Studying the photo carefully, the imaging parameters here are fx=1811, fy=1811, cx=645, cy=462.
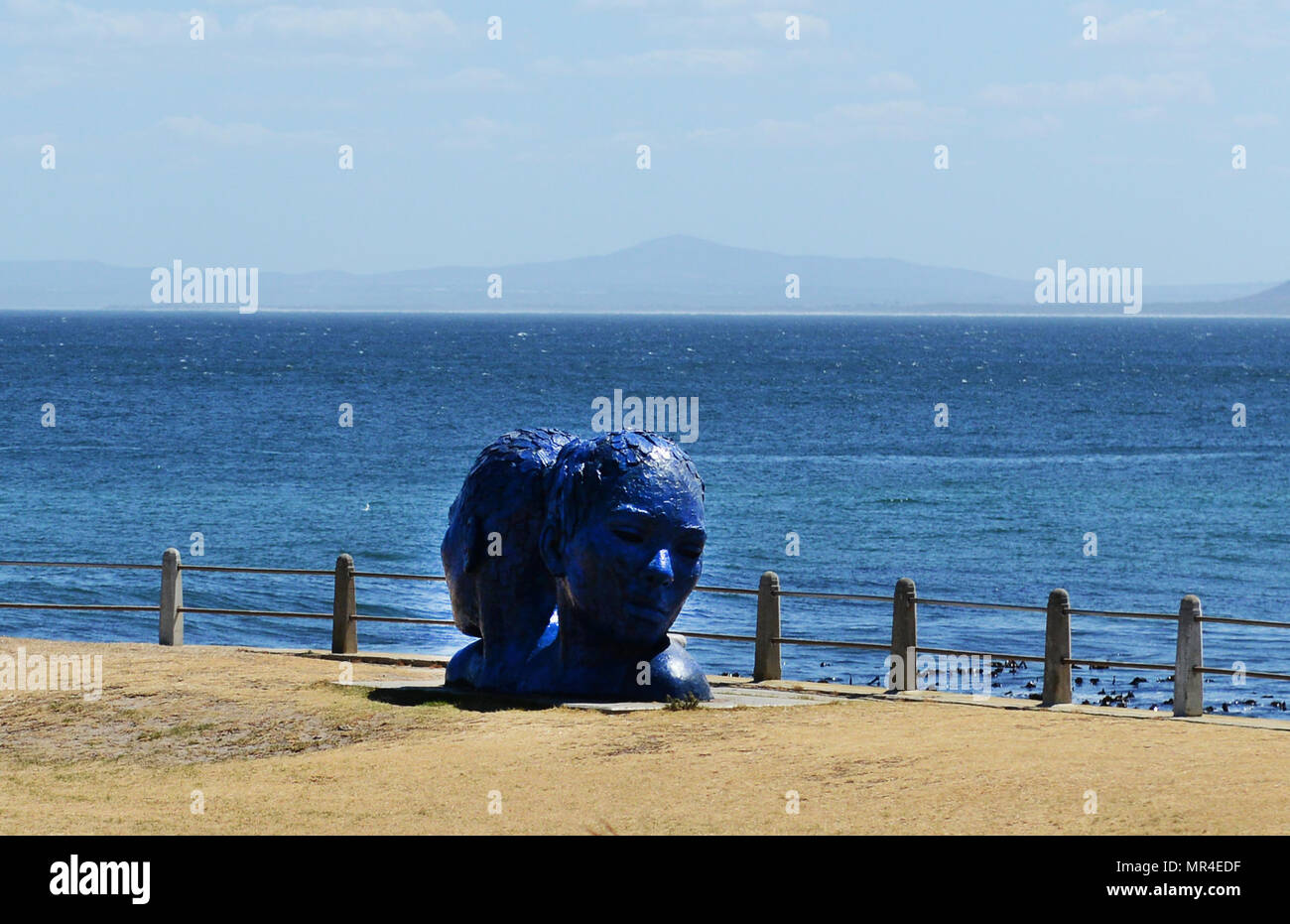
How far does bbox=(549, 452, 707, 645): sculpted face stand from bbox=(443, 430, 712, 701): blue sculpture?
0.01m

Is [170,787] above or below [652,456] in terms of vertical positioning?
below

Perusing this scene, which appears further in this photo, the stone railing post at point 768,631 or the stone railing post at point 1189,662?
the stone railing post at point 768,631

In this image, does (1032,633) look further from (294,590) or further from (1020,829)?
(1020,829)

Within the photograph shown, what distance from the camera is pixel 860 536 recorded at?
43.8 metres

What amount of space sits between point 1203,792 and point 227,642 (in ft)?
65.9

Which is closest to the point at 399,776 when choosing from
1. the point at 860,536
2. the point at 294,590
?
the point at 294,590

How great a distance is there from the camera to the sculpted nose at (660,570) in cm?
1468

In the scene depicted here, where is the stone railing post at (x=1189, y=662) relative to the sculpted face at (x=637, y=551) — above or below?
below

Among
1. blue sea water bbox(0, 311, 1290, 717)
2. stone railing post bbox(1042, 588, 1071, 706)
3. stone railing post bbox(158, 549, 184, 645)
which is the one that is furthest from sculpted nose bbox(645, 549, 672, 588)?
blue sea water bbox(0, 311, 1290, 717)

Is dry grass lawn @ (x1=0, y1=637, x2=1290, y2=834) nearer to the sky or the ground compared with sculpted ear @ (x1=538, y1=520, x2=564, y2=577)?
nearer to the ground

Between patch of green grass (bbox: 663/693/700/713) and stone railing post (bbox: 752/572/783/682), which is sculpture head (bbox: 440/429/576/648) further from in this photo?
stone railing post (bbox: 752/572/783/682)

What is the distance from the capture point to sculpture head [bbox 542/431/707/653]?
14.6 m

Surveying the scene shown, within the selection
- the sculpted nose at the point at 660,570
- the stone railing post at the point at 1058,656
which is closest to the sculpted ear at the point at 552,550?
the sculpted nose at the point at 660,570

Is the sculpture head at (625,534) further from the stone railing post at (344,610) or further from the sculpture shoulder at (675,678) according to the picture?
the stone railing post at (344,610)
